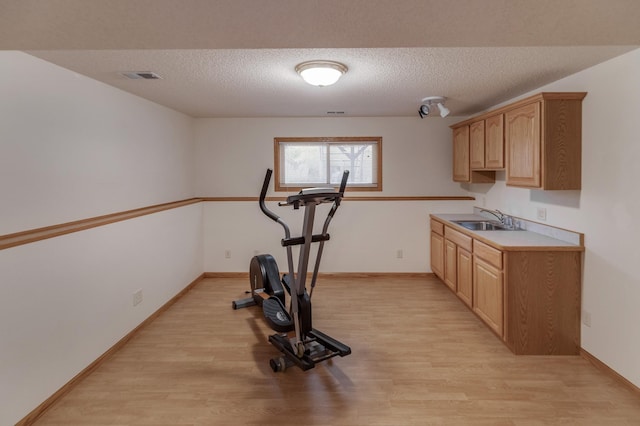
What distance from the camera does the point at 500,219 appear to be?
4.46 metres

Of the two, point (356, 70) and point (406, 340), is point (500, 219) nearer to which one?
point (406, 340)

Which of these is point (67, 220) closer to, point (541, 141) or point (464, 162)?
point (541, 141)

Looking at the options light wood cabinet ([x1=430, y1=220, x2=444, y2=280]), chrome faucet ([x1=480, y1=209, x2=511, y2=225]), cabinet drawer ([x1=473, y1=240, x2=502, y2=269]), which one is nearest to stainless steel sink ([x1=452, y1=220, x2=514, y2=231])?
chrome faucet ([x1=480, y1=209, x2=511, y2=225])

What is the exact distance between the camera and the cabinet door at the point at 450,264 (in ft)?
14.3

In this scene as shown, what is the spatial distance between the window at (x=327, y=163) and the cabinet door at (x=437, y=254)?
3.42 ft

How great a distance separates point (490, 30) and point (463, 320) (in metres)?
2.92

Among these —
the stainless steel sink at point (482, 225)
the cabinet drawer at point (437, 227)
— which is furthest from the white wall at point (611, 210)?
the cabinet drawer at point (437, 227)

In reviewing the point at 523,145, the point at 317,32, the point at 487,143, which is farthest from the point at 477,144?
the point at 317,32

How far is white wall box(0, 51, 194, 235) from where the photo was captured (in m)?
2.34

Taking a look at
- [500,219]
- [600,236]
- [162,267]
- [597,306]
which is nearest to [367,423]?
[597,306]

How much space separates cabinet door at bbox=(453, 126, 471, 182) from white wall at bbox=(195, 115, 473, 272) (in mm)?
310

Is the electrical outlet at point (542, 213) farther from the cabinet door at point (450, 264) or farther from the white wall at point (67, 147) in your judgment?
the white wall at point (67, 147)

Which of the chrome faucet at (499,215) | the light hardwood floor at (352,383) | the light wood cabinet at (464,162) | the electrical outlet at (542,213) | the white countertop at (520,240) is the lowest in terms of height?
the light hardwood floor at (352,383)

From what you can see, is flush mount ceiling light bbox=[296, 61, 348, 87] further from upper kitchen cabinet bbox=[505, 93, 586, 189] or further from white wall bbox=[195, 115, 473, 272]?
white wall bbox=[195, 115, 473, 272]
